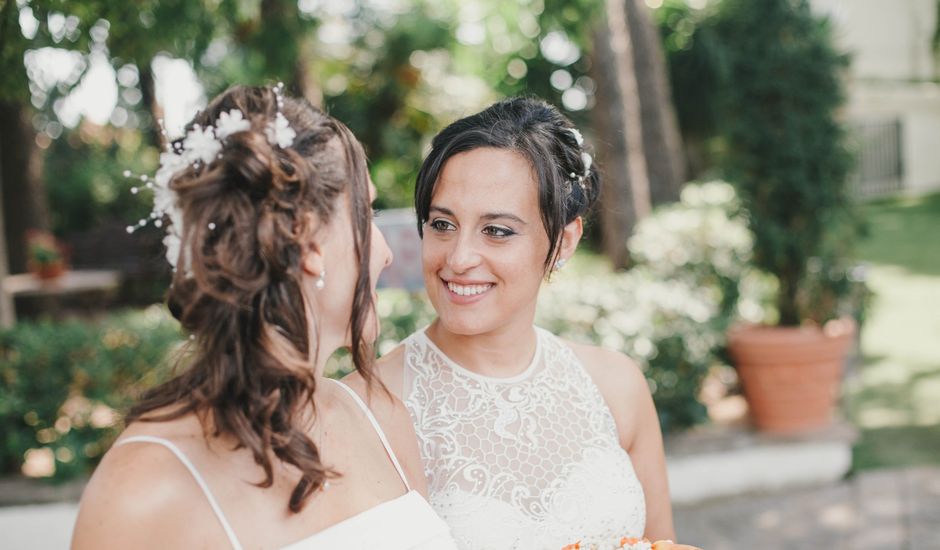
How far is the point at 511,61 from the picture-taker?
1784 cm

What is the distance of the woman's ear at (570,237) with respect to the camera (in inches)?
99.8

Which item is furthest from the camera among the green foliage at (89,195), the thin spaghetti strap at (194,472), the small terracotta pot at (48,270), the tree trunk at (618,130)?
the green foliage at (89,195)

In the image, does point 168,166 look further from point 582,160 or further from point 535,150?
point 582,160

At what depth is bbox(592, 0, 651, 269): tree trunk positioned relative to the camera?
7.94 m

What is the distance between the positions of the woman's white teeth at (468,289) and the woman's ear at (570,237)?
0.99ft

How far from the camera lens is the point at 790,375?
5488 millimetres

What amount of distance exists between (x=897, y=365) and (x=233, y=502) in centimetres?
814

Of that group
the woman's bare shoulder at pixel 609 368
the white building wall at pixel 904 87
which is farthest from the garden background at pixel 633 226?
the white building wall at pixel 904 87

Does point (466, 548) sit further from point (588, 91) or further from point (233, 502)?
point (588, 91)

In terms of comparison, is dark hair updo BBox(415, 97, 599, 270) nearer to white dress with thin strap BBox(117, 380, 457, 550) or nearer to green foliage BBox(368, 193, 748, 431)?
white dress with thin strap BBox(117, 380, 457, 550)

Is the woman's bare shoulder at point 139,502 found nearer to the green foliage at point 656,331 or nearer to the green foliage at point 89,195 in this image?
the green foliage at point 656,331

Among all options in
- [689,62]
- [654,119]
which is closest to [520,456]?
[654,119]

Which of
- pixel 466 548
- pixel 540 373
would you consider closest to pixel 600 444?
pixel 540 373

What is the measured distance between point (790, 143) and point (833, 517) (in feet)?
7.78
